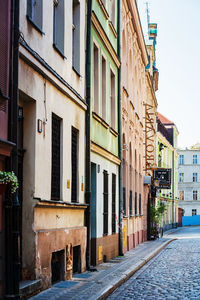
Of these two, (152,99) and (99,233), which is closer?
(99,233)

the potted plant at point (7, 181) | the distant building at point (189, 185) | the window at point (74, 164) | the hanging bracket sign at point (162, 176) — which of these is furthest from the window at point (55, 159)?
the distant building at point (189, 185)

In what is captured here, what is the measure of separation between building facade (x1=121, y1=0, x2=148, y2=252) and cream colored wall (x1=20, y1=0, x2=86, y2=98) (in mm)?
8592

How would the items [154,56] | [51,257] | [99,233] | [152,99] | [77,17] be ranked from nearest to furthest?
[51,257] < [77,17] < [99,233] < [152,99] < [154,56]

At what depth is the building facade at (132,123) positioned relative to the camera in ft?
82.7

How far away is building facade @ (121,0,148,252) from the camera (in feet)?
82.7

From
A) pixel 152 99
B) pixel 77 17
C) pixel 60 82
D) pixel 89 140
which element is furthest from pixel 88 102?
pixel 152 99

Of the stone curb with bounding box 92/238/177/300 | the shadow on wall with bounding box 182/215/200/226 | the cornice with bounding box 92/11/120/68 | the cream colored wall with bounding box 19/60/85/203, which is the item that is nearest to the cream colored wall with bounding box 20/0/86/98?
the cream colored wall with bounding box 19/60/85/203

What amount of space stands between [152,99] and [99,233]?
29.7m

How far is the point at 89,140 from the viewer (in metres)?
15.6

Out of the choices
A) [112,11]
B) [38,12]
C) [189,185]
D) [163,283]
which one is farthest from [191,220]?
[38,12]

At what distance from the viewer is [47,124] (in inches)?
458

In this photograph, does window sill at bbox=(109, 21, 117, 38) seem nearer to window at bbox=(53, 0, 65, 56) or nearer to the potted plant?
window at bbox=(53, 0, 65, 56)

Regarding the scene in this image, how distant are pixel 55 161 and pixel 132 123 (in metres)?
15.8

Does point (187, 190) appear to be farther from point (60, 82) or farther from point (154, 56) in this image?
point (60, 82)
